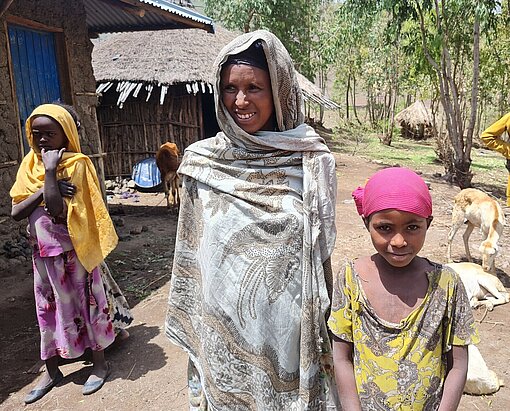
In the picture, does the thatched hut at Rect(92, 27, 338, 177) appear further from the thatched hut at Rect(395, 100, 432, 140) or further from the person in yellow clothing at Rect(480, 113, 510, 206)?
the thatched hut at Rect(395, 100, 432, 140)

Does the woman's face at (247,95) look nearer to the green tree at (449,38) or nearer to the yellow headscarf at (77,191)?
the yellow headscarf at (77,191)

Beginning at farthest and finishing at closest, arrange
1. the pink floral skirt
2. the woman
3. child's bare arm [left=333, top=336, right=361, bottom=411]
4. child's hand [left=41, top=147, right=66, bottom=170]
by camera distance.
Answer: the pink floral skirt, child's hand [left=41, top=147, right=66, bottom=170], the woman, child's bare arm [left=333, top=336, right=361, bottom=411]

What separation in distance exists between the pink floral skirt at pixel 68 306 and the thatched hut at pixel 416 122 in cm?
2090

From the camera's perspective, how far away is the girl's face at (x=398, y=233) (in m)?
1.27

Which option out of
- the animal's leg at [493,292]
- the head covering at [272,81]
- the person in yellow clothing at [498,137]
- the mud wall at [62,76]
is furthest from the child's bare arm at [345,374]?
the mud wall at [62,76]

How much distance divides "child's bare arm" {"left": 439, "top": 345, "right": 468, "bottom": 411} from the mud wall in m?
4.82

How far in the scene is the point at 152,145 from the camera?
34.2 ft

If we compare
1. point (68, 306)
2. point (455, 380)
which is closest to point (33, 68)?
point (68, 306)

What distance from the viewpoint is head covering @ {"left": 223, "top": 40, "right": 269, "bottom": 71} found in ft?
4.94

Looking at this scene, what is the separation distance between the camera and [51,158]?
239 centimetres

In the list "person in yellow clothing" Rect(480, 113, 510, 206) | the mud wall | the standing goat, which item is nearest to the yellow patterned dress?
"person in yellow clothing" Rect(480, 113, 510, 206)

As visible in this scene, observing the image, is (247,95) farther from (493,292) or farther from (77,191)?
(493,292)

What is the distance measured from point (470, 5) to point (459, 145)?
9.27ft

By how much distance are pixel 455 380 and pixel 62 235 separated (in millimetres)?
2112
